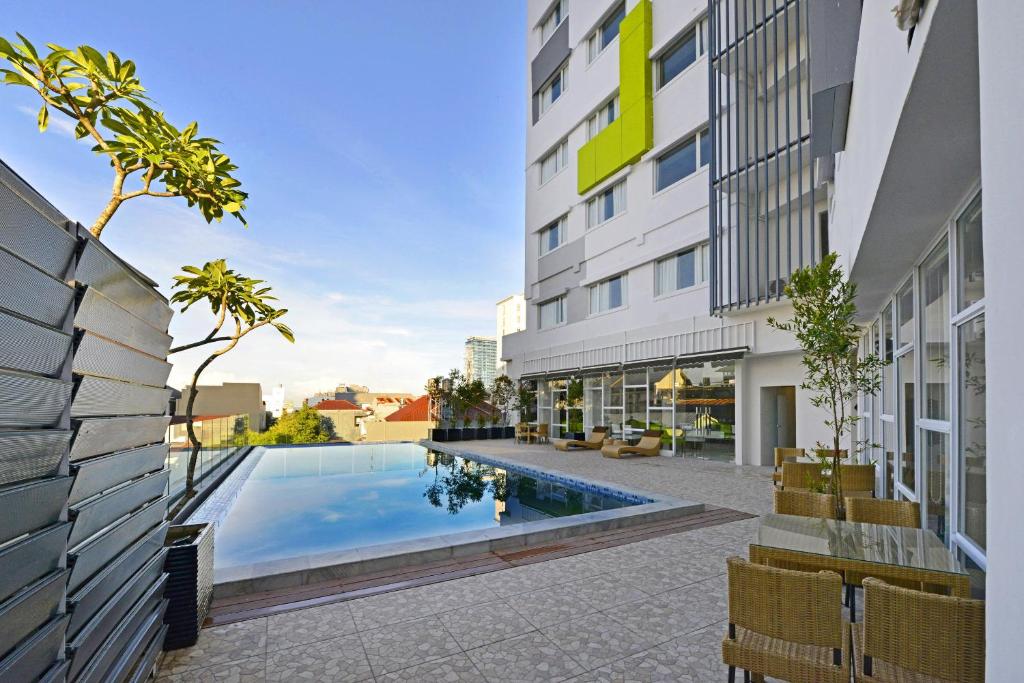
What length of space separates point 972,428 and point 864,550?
1.09 metres

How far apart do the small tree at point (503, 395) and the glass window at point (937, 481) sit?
1984 centimetres

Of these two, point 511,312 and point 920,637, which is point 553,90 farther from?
point 511,312

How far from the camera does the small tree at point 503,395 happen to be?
2461 centimetres

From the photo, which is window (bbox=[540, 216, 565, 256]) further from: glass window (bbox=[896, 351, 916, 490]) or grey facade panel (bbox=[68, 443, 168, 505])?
grey facade panel (bbox=[68, 443, 168, 505])

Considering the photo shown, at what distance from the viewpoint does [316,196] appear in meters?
25.5

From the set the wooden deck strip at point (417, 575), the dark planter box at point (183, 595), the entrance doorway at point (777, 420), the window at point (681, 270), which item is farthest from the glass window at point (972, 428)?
the window at point (681, 270)

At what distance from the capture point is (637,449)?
15.8m

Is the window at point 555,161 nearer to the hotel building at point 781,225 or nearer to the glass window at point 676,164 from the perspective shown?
the hotel building at point 781,225

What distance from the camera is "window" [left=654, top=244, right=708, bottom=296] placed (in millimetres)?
15984

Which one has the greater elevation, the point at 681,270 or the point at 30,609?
the point at 681,270

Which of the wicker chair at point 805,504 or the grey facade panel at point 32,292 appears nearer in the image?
the grey facade panel at point 32,292

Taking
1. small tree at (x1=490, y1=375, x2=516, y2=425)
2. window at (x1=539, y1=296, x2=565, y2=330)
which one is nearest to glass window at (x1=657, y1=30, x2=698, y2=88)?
window at (x1=539, y1=296, x2=565, y2=330)

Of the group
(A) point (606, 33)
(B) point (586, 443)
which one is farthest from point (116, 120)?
(A) point (606, 33)

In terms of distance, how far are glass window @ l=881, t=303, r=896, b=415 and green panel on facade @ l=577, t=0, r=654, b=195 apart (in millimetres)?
11454
